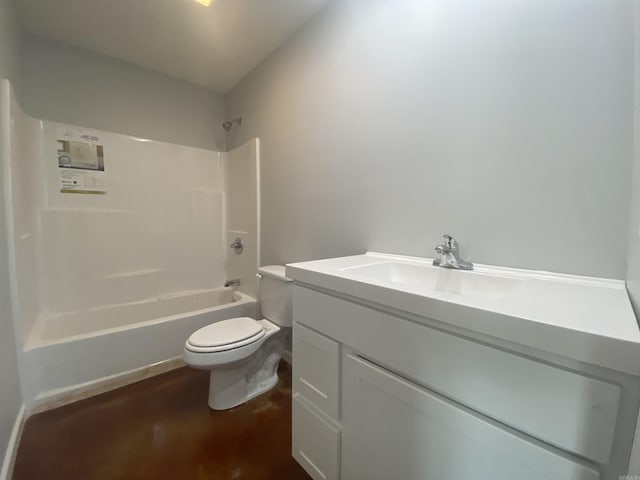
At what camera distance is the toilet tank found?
62.3 inches

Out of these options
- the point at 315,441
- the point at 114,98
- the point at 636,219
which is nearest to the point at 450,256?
the point at 636,219

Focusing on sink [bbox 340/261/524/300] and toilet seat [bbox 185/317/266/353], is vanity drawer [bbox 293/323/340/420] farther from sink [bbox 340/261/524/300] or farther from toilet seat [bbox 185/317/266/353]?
toilet seat [bbox 185/317/266/353]

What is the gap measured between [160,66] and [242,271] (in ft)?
6.15

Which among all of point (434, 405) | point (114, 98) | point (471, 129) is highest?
point (114, 98)

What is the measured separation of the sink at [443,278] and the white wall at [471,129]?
11cm

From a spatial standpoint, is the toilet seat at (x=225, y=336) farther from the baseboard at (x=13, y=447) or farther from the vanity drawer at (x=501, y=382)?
the vanity drawer at (x=501, y=382)

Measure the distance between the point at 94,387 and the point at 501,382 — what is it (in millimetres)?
2111

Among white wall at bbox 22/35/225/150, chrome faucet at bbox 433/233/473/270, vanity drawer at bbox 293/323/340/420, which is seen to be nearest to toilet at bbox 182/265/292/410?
vanity drawer at bbox 293/323/340/420

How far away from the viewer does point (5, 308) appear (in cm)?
120

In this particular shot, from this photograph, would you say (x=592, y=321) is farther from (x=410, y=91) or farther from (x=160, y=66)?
(x=160, y=66)

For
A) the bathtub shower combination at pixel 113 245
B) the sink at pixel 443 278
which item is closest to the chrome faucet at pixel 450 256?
the sink at pixel 443 278

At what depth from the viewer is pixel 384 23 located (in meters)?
1.21

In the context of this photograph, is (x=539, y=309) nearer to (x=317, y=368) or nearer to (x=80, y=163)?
(x=317, y=368)

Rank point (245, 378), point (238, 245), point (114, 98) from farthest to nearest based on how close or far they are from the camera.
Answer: point (238, 245) → point (114, 98) → point (245, 378)
